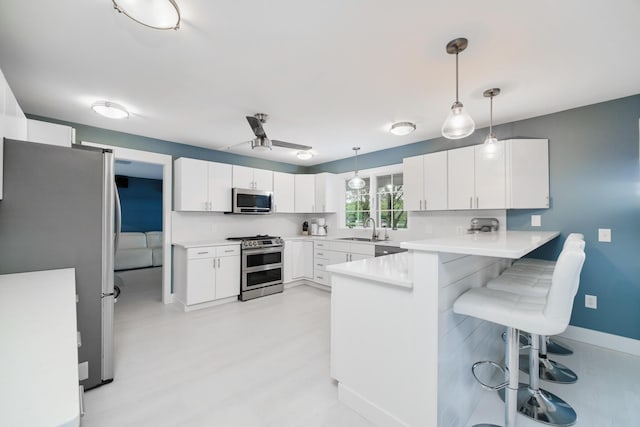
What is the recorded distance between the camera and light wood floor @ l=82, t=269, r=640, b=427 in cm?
174

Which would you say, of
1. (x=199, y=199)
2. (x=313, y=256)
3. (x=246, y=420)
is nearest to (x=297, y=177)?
(x=313, y=256)

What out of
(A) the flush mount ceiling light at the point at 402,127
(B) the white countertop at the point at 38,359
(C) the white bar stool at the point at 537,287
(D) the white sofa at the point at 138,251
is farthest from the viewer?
(D) the white sofa at the point at 138,251

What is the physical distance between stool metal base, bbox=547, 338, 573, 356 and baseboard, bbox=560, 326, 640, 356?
29 centimetres

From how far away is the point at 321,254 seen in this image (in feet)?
15.8

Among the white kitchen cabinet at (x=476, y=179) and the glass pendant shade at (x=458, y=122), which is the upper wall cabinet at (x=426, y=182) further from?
the glass pendant shade at (x=458, y=122)

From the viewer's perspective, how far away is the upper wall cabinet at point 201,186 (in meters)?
3.92

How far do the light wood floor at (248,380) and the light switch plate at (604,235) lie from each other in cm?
107

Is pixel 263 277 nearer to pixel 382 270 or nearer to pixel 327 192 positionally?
pixel 327 192

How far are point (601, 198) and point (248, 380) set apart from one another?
146 inches

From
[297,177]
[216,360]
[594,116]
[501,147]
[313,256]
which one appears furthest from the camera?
[297,177]

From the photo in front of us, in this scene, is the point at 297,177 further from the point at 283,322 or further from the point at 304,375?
the point at 304,375

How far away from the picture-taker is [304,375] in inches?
86.6

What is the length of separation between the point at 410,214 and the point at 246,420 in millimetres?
3392

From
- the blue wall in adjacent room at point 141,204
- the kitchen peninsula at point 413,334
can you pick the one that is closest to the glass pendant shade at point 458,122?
the kitchen peninsula at point 413,334
